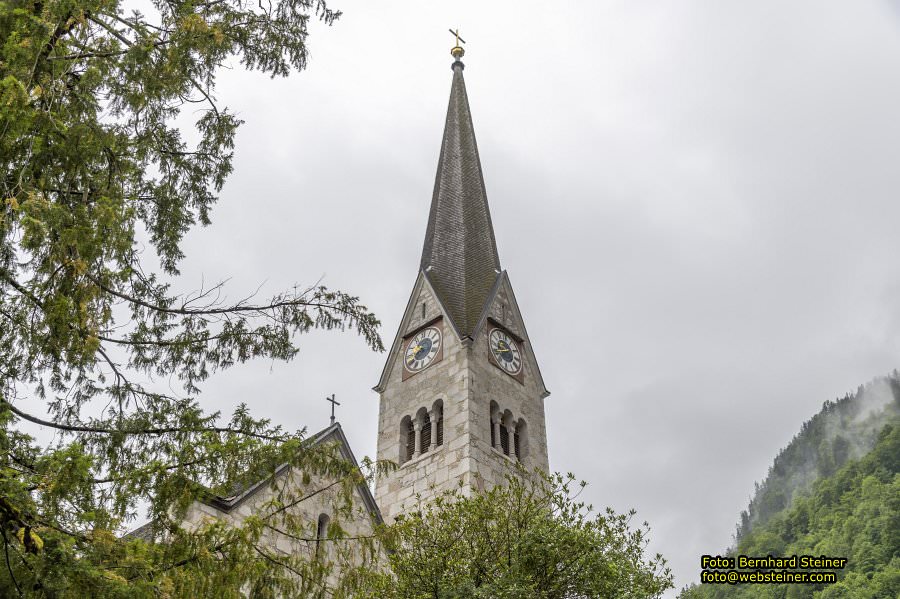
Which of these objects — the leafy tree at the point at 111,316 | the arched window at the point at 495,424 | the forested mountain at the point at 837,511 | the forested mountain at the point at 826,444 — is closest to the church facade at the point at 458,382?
the arched window at the point at 495,424

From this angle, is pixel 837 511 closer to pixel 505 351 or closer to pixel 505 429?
pixel 505 351

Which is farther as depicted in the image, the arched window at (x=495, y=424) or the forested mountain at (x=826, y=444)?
the forested mountain at (x=826, y=444)

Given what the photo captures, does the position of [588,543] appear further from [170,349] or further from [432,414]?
[432,414]

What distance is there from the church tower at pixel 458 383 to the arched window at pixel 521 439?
0.03m

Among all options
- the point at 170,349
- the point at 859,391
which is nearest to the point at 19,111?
the point at 170,349

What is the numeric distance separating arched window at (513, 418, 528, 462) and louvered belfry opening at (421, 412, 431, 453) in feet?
8.21

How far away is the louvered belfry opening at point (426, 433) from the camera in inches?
1117

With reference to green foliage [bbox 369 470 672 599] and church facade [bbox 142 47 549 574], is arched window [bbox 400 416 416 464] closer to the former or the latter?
church facade [bbox 142 47 549 574]

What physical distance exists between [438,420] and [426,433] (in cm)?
56

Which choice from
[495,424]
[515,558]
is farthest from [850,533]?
[515,558]

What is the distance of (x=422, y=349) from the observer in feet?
102

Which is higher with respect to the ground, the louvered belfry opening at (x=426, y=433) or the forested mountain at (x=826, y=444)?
the forested mountain at (x=826, y=444)

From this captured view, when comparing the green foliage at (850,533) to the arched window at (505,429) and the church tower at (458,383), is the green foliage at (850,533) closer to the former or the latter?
the church tower at (458,383)

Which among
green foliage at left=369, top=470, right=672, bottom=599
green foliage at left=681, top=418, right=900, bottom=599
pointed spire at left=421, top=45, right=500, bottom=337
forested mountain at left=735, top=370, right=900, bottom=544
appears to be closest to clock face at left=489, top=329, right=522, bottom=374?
pointed spire at left=421, top=45, right=500, bottom=337
